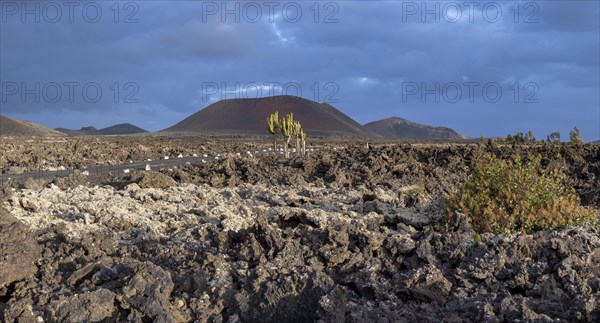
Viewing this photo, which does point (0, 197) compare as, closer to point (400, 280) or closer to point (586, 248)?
point (400, 280)

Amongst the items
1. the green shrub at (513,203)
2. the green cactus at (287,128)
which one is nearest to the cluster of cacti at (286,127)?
the green cactus at (287,128)

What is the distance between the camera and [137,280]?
5.55 m

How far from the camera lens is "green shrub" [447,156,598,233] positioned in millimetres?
8680

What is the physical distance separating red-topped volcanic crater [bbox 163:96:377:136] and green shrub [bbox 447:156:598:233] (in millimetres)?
97266

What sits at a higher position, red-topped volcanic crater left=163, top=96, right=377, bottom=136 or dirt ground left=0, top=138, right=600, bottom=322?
red-topped volcanic crater left=163, top=96, right=377, bottom=136

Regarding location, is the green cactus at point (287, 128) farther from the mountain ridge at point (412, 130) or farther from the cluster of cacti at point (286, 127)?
the mountain ridge at point (412, 130)

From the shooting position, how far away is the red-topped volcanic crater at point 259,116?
11219 cm

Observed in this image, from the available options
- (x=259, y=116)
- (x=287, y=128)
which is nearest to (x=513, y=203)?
(x=287, y=128)

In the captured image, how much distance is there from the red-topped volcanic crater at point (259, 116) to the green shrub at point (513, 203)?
9727 cm

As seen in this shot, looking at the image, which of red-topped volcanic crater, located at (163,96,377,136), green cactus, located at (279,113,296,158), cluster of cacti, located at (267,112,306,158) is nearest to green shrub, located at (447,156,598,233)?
cluster of cacti, located at (267,112,306,158)

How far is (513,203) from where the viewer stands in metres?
9.20

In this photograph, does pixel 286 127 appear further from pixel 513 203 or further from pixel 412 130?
pixel 412 130

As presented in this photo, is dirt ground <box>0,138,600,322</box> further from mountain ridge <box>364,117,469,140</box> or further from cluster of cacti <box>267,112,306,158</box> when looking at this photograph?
mountain ridge <box>364,117,469,140</box>

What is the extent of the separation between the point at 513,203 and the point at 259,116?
356 feet
